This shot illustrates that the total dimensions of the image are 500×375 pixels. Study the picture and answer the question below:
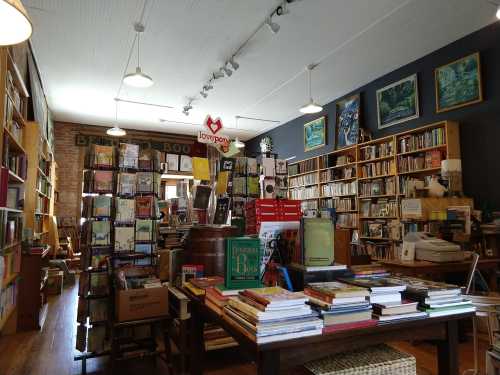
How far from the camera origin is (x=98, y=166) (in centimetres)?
314

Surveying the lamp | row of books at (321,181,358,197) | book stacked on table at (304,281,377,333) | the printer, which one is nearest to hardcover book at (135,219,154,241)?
book stacked on table at (304,281,377,333)

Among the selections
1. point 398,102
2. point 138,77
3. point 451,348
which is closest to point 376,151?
point 398,102

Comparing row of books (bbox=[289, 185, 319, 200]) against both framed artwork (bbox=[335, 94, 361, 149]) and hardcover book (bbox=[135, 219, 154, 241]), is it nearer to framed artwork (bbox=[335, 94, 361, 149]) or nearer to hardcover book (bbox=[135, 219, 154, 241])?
framed artwork (bbox=[335, 94, 361, 149])

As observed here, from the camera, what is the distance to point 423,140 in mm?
5047

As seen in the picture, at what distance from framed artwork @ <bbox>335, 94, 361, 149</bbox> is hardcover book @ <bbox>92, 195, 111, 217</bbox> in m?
4.68

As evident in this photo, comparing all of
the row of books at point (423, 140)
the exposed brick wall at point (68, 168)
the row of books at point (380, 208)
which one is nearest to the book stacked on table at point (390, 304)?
the row of books at point (423, 140)

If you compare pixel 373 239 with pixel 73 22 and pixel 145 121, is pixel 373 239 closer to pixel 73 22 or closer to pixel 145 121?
pixel 73 22

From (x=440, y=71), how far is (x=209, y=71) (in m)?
3.56

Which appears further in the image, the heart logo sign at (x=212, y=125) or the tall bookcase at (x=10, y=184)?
the heart logo sign at (x=212, y=125)

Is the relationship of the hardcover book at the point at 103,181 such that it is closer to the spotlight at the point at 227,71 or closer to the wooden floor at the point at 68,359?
the wooden floor at the point at 68,359

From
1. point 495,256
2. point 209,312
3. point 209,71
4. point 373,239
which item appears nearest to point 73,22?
point 209,71

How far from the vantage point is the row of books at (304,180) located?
7480mm

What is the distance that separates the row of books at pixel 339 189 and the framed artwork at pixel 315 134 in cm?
100

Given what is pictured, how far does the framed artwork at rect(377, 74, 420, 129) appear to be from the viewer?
17.7 feet
